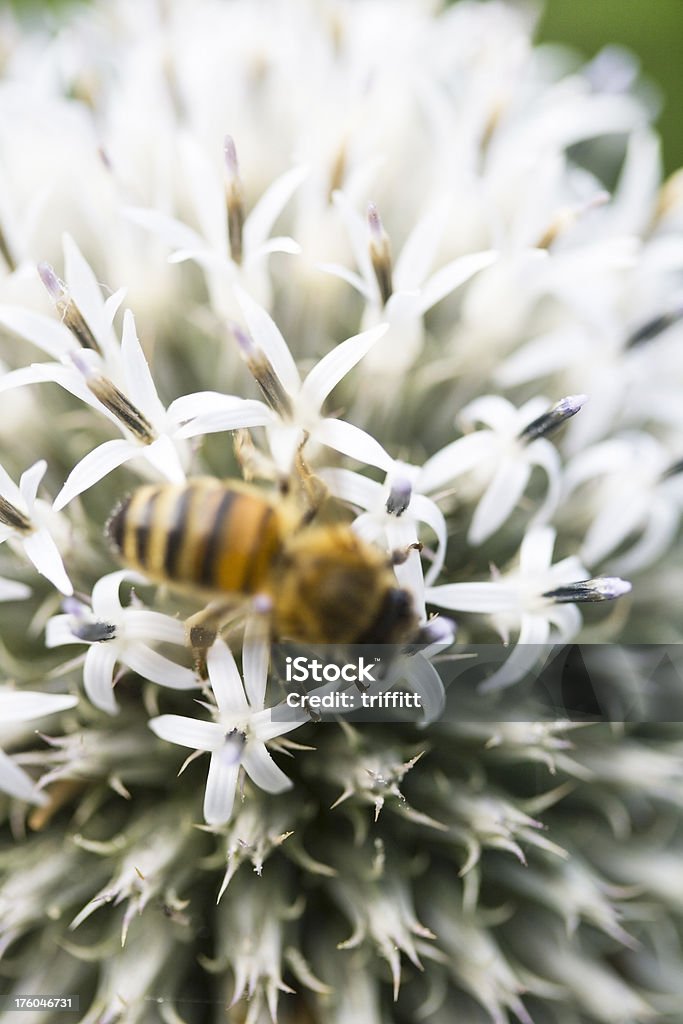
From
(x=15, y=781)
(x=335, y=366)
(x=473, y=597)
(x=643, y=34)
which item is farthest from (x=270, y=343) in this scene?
(x=643, y=34)

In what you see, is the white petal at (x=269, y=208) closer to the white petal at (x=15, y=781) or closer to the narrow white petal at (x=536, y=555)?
the narrow white petal at (x=536, y=555)

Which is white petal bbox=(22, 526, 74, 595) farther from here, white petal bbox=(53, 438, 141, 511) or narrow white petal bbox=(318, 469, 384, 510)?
narrow white petal bbox=(318, 469, 384, 510)

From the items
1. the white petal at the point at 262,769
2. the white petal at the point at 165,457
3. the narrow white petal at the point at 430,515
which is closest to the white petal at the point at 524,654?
the narrow white petal at the point at 430,515

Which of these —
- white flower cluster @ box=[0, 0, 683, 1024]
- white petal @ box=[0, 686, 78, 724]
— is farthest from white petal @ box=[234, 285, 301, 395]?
white petal @ box=[0, 686, 78, 724]

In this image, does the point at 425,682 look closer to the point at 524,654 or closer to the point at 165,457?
the point at 524,654

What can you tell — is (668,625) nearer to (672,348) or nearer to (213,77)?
(672,348)

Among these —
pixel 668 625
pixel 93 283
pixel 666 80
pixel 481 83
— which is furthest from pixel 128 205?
pixel 666 80
